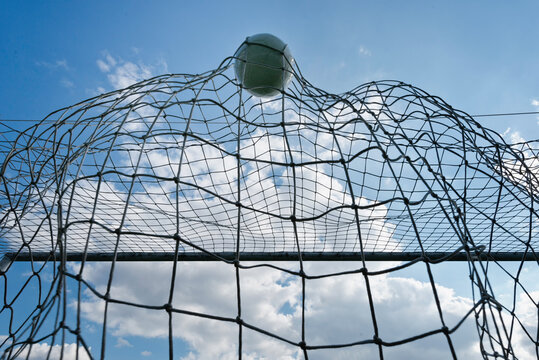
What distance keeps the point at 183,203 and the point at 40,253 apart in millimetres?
1646

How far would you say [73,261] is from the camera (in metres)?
4.03

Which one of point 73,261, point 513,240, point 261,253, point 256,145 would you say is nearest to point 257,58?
point 256,145

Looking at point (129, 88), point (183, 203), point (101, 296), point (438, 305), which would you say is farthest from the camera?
point (183, 203)

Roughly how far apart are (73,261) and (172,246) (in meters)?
1.05

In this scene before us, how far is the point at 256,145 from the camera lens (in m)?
3.38

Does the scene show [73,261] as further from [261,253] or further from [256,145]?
[256,145]

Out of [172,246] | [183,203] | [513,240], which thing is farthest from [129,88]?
[513,240]

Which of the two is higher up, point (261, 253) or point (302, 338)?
point (261, 253)

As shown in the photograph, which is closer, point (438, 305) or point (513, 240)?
point (438, 305)

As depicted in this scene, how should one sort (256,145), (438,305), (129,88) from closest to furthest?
1. (438,305)
2. (129,88)
3. (256,145)

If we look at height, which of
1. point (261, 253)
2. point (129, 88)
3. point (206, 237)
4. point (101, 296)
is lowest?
point (101, 296)

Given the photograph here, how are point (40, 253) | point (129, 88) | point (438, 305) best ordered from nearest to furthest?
point (438, 305) < point (129, 88) < point (40, 253)

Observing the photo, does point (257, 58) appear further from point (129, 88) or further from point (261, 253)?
point (261, 253)

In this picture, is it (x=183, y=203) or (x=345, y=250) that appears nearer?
(x=183, y=203)
